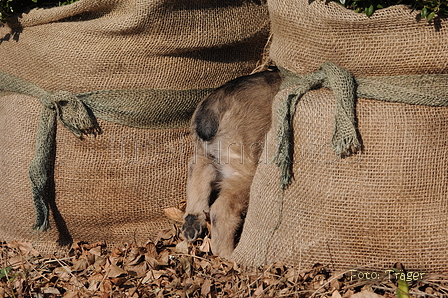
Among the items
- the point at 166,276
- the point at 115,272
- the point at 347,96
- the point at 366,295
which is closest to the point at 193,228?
the point at 166,276

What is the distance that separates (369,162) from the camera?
101 inches

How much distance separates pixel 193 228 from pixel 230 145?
585 mm

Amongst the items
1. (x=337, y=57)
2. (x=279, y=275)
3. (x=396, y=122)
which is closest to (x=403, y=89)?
(x=396, y=122)

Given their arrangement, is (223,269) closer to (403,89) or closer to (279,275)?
(279,275)

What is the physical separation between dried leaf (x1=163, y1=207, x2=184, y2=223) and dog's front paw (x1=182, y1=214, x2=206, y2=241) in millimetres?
163

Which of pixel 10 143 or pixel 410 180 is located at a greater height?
pixel 410 180

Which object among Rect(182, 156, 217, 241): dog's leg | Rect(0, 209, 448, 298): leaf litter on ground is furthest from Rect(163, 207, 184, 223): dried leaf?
Rect(182, 156, 217, 241): dog's leg

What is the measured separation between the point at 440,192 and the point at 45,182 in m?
2.21

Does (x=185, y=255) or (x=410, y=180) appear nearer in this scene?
(x=410, y=180)

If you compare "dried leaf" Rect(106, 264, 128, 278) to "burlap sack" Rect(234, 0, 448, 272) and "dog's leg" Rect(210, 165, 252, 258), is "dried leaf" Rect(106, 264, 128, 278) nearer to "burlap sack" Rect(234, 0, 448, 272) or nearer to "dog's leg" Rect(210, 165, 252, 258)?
"dog's leg" Rect(210, 165, 252, 258)

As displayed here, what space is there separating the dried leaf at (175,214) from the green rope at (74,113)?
0.58 m

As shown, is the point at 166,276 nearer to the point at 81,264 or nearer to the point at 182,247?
the point at 182,247

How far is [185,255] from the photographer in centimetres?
321

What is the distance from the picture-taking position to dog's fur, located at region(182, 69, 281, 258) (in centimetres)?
318
